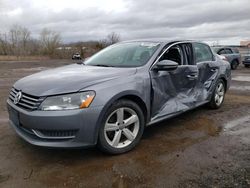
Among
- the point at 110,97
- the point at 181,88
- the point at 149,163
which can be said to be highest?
the point at 110,97

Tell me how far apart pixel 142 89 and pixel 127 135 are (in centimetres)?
66

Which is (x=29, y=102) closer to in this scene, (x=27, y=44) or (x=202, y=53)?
(x=202, y=53)

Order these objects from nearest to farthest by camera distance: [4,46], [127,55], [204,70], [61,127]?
[61,127]
[127,55]
[204,70]
[4,46]

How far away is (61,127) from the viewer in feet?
9.57

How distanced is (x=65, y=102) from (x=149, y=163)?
1264mm

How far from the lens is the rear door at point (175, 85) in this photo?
386cm

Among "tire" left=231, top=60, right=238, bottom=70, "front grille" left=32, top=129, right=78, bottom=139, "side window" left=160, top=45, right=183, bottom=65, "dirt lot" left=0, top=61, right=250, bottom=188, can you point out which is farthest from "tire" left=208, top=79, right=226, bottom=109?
"tire" left=231, top=60, right=238, bottom=70

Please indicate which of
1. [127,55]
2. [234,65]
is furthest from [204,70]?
[234,65]

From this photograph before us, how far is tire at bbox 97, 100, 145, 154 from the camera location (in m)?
3.23

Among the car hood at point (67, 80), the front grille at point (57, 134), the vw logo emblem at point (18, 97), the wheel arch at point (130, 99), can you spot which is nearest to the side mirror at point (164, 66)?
the car hood at point (67, 80)

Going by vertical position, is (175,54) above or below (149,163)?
above

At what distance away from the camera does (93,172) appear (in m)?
3.00

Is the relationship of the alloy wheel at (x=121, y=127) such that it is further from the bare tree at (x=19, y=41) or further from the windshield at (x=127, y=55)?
the bare tree at (x=19, y=41)

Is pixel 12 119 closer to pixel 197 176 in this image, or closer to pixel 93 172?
pixel 93 172
